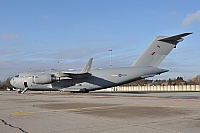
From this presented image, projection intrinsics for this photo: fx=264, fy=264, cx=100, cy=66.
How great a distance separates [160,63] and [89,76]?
36.1ft

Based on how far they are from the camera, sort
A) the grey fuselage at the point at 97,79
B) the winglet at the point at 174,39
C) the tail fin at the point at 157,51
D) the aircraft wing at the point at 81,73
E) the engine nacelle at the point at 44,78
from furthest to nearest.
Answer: the engine nacelle at the point at 44,78 → the aircraft wing at the point at 81,73 → the grey fuselage at the point at 97,79 → the tail fin at the point at 157,51 → the winglet at the point at 174,39

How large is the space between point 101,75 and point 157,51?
30.4ft

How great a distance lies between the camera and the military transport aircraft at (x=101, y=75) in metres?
38.0

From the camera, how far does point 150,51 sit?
38.5 meters

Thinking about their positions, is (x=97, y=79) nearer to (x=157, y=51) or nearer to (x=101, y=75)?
(x=101, y=75)

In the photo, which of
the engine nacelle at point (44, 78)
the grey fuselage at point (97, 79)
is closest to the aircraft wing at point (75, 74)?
the grey fuselage at point (97, 79)

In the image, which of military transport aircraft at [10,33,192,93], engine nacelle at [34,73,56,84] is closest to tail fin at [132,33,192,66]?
military transport aircraft at [10,33,192,93]

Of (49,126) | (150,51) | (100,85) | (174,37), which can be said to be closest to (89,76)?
(100,85)

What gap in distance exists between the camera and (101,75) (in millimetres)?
41000

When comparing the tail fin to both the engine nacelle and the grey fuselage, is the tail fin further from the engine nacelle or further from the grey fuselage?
the engine nacelle

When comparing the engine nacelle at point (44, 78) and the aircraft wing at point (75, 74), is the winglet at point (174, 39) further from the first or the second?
the engine nacelle at point (44, 78)

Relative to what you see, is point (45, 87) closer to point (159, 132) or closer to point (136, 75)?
point (136, 75)

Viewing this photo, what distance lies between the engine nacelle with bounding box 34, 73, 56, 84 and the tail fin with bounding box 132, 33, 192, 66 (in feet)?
45.2

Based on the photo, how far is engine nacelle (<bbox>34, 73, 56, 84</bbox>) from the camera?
41062 mm
